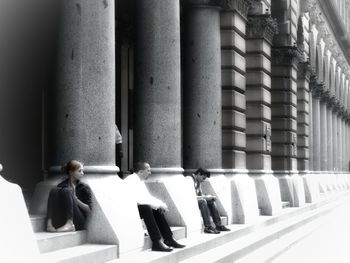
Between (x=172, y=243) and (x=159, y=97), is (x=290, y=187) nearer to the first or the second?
(x=159, y=97)

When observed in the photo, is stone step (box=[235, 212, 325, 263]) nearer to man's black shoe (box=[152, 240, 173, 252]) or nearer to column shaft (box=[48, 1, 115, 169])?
man's black shoe (box=[152, 240, 173, 252])

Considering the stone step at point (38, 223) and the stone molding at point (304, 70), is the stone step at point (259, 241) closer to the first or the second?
the stone step at point (38, 223)

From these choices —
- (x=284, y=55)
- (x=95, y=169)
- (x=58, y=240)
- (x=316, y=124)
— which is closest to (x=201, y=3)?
(x=95, y=169)

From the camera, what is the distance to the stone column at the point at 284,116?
2783cm

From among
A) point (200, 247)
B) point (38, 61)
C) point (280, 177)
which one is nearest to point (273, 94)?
point (280, 177)

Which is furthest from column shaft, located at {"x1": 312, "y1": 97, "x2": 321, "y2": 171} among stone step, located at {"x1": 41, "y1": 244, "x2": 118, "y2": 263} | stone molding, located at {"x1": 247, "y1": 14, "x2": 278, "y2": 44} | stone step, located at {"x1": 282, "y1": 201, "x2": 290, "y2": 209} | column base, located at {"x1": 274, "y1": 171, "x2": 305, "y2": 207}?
stone step, located at {"x1": 41, "y1": 244, "x2": 118, "y2": 263}

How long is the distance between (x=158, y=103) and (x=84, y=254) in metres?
5.93

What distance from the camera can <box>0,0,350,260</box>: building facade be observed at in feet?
39.6

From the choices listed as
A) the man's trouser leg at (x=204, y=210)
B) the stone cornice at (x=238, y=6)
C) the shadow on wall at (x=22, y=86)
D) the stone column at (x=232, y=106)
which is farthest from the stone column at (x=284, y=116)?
the shadow on wall at (x=22, y=86)

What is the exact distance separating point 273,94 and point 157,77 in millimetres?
13611

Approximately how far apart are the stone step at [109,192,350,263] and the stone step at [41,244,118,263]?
0.18 metres

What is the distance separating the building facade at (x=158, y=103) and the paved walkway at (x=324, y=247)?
175 cm

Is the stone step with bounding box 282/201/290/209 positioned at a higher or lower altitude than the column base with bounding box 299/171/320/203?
lower

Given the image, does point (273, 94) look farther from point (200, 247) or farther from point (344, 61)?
point (344, 61)
